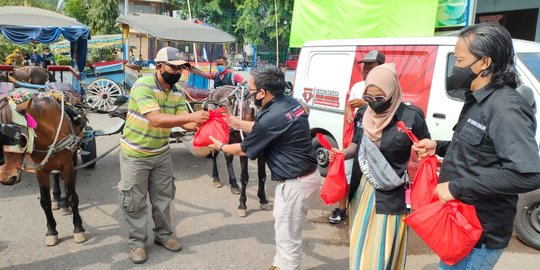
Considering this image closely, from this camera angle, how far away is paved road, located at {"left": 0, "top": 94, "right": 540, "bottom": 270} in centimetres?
366

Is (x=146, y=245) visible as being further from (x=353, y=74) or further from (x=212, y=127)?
(x=353, y=74)

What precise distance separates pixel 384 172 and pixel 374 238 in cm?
42

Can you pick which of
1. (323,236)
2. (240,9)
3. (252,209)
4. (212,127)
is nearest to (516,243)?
(323,236)

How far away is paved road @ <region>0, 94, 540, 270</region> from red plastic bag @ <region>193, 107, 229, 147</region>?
1.24 metres

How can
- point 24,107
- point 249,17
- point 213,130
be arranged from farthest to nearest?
point 249,17 → point 24,107 → point 213,130

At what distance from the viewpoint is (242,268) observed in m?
3.59

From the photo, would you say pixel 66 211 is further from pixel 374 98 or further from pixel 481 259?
pixel 481 259

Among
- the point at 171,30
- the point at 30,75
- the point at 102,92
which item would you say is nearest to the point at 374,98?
the point at 171,30

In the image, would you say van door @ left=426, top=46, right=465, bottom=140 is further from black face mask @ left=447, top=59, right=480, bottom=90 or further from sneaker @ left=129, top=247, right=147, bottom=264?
sneaker @ left=129, top=247, right=147, bottom=264

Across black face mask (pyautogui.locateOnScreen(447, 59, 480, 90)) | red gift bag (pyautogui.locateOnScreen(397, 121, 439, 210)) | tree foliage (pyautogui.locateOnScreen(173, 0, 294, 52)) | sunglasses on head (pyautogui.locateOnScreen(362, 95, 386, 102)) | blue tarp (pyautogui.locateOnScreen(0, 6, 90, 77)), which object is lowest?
red gift bag (pyautogui.locateOnScreen(397, 121, 439, 210))

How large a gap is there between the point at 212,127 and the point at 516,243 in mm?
3383

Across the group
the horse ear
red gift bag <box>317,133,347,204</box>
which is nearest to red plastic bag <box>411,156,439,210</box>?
red gift bag <box>317,133,347,204</box>

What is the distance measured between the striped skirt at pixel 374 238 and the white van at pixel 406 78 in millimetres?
2244

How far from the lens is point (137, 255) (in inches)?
141
